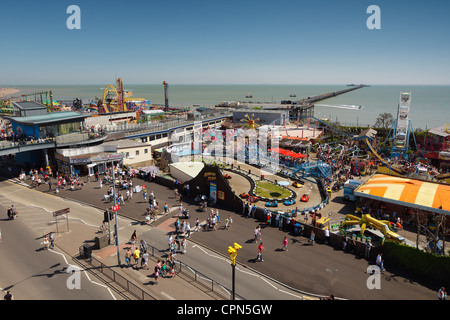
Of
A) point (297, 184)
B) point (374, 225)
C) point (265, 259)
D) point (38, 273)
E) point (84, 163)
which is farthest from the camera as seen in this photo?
point (84, 163)

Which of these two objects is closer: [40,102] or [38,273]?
[38,273]

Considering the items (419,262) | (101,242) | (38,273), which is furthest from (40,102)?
(419,262)

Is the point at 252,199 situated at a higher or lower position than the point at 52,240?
lower

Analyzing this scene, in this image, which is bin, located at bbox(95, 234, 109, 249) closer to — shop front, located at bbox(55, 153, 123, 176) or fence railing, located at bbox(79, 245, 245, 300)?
fence railing, located at bbox(79, 245, 245, 300)

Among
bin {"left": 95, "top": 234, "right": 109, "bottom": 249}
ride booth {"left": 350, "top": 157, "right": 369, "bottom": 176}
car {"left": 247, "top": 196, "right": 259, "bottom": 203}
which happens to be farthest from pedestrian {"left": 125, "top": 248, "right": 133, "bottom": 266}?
ride booth {"left": 350, "top": 157, "right": 369, "bottom": 176}

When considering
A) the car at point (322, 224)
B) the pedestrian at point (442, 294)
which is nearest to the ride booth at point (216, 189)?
the car at point (322, 224)

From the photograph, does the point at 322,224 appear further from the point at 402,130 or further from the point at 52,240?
the point at 402,130
